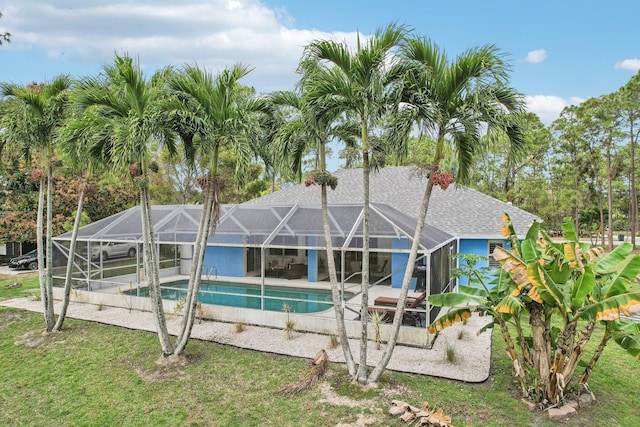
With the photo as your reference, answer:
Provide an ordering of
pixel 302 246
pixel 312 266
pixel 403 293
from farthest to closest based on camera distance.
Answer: pixel 312 266 < pixel 302 246 < pixel 403 293

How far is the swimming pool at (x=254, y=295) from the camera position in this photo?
539 inches

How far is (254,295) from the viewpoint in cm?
1299

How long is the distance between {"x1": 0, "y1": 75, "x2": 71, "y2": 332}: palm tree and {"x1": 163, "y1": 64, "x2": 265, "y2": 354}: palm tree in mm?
4511

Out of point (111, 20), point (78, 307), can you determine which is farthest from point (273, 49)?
point (78, 307)

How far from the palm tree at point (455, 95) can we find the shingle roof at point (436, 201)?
18.4ft

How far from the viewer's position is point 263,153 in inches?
368

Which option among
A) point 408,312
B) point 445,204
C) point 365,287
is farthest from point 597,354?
point 445,204

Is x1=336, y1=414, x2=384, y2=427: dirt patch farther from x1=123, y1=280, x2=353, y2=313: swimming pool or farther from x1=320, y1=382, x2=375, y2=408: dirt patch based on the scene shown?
x1=123, y1=280, x2=353, y2=313: swimming pool

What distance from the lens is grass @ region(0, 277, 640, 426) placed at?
6707 millimetres

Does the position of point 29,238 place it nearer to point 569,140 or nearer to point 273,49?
point 273,49

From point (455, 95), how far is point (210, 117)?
200 inches

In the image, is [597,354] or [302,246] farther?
[302,246]

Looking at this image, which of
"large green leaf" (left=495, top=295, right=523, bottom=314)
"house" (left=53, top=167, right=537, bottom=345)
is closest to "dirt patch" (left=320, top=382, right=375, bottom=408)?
"large green leaf" (left=495, top=295, right=523, bottom=314)

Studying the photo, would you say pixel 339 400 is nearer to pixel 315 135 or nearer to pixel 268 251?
pixel 315 135
